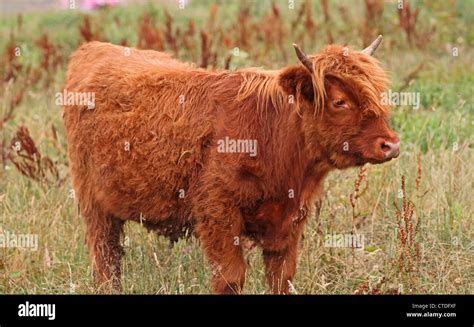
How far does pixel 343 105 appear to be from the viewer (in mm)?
5078

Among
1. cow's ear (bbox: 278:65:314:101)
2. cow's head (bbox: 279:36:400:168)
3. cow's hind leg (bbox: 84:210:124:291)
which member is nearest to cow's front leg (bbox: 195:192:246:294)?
cow's head (bbox: 279:36:400:168)

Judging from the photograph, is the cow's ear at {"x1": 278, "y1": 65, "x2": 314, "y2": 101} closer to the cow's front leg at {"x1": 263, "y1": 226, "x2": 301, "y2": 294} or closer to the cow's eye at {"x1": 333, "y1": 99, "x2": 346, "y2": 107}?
the cow's eye at {"x1": 333, "y1": 99, "x2": 346, "y2": 107}

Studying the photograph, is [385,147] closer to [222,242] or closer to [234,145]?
[234,145]

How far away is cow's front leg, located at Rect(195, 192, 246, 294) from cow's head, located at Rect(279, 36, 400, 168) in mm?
639

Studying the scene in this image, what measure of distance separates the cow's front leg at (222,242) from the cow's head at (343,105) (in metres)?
0.64

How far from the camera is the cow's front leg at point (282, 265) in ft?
18.1

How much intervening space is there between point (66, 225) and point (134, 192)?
128 cm

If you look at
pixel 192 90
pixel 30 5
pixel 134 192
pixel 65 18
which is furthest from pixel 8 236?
pixel 30 5

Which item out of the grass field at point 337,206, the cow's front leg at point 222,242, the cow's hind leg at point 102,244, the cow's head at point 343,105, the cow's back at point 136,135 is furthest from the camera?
the cow's hind leg at point 102,244

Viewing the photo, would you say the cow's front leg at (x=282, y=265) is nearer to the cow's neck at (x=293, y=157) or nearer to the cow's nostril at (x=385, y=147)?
the cow's neck at (x=293, y=157)

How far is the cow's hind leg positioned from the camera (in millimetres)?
6098

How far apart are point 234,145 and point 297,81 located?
1.70 feet

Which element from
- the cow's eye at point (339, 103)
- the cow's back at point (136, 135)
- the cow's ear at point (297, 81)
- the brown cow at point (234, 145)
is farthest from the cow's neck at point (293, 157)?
the cow's back at point (136, 135)
